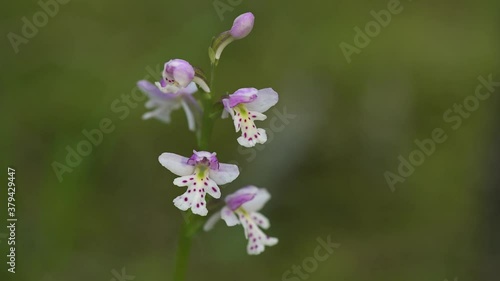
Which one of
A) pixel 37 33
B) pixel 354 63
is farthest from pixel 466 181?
pixel 37 33

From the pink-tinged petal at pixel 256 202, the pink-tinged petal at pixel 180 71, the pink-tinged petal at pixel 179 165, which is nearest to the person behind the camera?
the pink-tinged petal at pixel 180 71

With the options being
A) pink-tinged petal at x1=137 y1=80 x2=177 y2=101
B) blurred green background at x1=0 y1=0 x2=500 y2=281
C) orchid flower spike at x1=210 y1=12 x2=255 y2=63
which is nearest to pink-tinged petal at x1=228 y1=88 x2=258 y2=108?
orchid flower spike at x1=210 y1=12 x2=255 y2=63

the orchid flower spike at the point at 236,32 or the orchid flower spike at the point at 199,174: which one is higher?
the orchid flower spike at the point at 236,32

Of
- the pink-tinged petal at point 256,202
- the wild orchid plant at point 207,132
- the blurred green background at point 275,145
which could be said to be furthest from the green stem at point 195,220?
the blurred green background at point 275,145

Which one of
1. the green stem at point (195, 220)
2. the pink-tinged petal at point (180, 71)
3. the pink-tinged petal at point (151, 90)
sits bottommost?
the green stem at point (195, 220)

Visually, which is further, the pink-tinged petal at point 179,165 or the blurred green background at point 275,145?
the blurred green background at point 275,145

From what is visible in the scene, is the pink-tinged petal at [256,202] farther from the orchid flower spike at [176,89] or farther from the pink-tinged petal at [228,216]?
the orchid flower spike at [176,89]

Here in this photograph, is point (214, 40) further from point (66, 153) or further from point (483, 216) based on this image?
point (483, 216)

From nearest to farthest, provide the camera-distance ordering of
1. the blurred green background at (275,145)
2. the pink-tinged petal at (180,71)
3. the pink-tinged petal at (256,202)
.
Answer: the pink-tinged petal at (180,71) → the pink-tinged petal at (256,202) → the blurred green background at (275,145)
